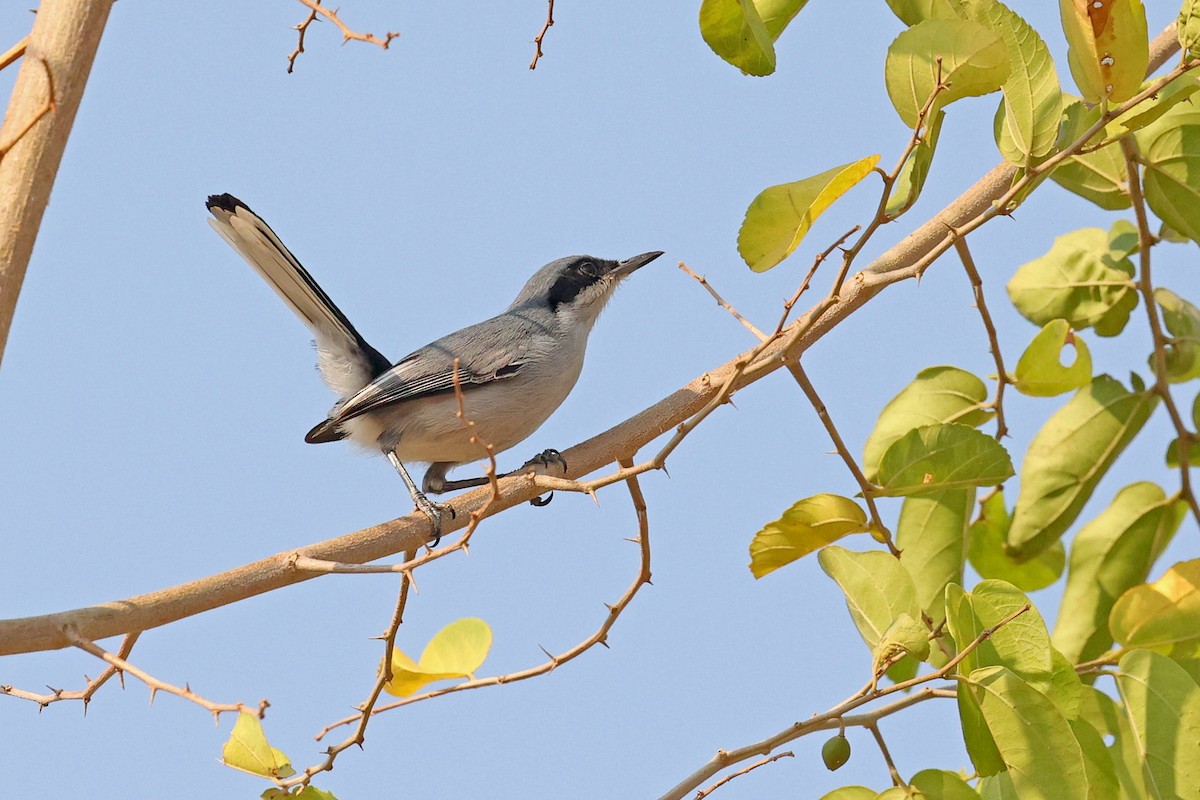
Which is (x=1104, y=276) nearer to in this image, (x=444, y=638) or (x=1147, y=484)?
(x=1147, y=484)

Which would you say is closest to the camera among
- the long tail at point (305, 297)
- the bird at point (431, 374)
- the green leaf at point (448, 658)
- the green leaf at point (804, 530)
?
the green leaf at point (804, 530)

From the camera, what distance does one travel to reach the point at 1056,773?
2660 mm

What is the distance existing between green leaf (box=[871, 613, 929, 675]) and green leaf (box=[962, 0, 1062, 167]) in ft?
3.94

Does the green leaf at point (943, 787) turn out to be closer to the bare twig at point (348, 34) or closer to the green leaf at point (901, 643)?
the green leaf at point (901, 643)

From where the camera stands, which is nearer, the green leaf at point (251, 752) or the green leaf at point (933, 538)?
the green leaf at point (251, 752)

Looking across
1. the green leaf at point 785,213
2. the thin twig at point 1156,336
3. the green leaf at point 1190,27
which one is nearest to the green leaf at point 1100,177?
the thin twig at point 1156,336

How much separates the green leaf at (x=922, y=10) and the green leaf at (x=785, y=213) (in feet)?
1.85

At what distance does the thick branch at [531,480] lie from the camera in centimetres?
283

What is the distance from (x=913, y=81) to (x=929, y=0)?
1.63ft

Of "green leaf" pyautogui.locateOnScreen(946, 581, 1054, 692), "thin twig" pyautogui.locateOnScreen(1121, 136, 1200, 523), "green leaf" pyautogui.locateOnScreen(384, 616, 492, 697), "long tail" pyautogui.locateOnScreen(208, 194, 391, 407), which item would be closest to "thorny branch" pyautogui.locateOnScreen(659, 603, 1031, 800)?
"green leaf" pyautogui.locateOnScreen(946, 581, 1054, 692)

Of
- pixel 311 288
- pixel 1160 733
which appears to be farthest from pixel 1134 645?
pixel 311 288

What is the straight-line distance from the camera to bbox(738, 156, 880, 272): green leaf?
10.1 feet

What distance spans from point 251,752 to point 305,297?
299 centimetres

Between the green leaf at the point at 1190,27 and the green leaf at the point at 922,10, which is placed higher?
the green leaf at the point at 922,10
